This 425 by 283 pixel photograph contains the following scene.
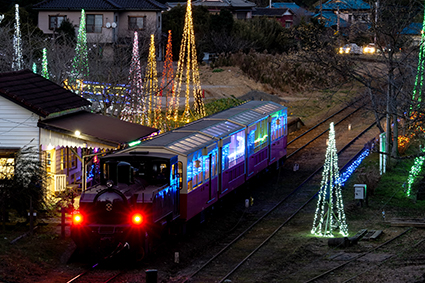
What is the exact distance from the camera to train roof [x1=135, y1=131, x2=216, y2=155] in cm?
1881

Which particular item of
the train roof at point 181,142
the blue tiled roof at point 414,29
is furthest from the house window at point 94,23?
the train roof at point 181,142

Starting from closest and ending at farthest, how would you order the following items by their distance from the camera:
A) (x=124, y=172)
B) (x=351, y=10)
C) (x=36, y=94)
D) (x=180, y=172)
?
(x=124, y=172) < (x=180, y=172) < (x=36, y=94) < (x=351, y=10)

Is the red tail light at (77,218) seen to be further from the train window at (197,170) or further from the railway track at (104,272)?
the train window at (197,170)

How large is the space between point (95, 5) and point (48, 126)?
43.4 metres

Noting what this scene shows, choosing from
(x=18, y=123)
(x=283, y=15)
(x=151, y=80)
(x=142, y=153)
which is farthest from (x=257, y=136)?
(x=283, y=15)

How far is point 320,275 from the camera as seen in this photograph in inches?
619

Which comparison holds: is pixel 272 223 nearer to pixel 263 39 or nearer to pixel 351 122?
pixel 351 122

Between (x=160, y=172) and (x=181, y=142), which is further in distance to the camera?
(x=181, y=142)

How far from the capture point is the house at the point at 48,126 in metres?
20.7

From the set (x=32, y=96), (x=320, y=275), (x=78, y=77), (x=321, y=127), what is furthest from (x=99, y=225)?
(x=321, y=127)

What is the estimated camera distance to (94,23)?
6184cm

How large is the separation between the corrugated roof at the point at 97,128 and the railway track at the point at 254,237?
4.77 meters

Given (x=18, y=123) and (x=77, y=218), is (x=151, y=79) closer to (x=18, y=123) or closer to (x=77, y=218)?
(x=18, y=123)

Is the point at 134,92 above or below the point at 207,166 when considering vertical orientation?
above
